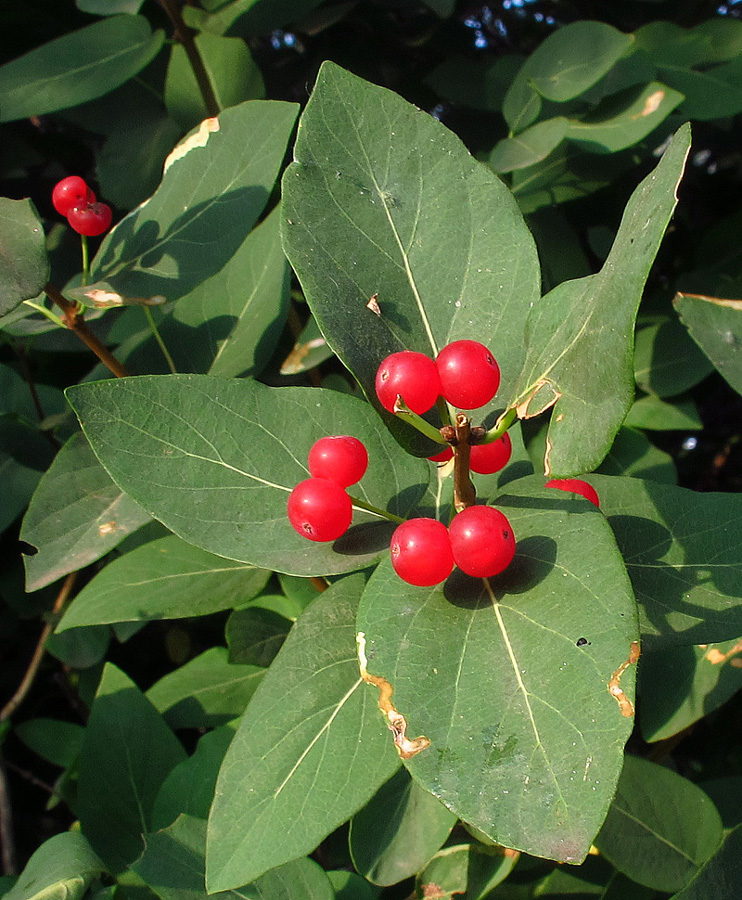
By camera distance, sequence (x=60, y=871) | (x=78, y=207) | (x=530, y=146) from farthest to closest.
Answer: (x=530, y=146) → (x=78, y=207) → (x=60, y=871)

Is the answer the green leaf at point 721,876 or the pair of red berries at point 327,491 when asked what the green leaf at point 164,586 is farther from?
the green leaf at point 721,876

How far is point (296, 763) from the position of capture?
110 cm

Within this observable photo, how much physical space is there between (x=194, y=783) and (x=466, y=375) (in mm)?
1078

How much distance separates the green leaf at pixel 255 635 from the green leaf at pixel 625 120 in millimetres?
1338

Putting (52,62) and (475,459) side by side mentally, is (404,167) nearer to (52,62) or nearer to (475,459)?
(475,459)

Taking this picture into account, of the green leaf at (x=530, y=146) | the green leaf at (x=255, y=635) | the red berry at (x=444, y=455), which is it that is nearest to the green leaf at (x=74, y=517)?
the green leaf at (x=255, y=635)

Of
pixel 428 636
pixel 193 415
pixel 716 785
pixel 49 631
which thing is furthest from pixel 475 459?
pixel 49 631

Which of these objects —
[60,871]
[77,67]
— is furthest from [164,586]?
[77,67]

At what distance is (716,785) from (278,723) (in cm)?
119

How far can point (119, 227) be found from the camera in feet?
5.25

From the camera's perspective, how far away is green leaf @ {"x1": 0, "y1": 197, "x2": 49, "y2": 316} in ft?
4.16

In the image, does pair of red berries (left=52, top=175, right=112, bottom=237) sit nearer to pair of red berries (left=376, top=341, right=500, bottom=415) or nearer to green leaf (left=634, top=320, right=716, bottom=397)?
pair of red berries (left=376, top=341, right=500, bottom=415)

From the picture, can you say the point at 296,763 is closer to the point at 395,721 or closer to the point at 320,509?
the point at 395,721

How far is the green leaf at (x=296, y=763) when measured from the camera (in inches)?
41.5
